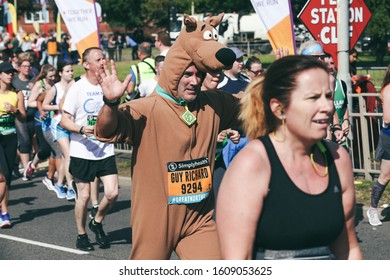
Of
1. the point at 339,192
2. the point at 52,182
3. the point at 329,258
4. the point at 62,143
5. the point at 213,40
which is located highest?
the point at 213,40

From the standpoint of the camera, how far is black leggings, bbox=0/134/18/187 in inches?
426

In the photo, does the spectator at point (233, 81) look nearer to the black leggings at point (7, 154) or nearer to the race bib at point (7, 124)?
the black leggings at point (7, 154)

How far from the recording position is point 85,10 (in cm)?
1353

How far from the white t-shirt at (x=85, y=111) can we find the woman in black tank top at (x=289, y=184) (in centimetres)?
576

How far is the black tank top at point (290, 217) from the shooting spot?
3652 millimetres

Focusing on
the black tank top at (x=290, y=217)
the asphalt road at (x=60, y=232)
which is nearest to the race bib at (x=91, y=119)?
the asphalt road at (x=60, y=232)

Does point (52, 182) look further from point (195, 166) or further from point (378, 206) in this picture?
point (195, 166)

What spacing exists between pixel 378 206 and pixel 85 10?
535 centimetres

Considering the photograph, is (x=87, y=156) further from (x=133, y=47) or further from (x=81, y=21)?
(x=133, y=47)

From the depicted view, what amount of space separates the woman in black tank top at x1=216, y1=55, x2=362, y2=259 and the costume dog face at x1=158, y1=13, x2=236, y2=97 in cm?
167

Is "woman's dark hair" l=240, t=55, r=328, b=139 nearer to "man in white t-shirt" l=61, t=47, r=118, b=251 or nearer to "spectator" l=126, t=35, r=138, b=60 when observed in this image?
"man in white t-shirt" l=61, t=47, r=118, b=251

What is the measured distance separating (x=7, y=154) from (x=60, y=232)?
55.6 inches

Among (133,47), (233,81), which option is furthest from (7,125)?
(133,47)
